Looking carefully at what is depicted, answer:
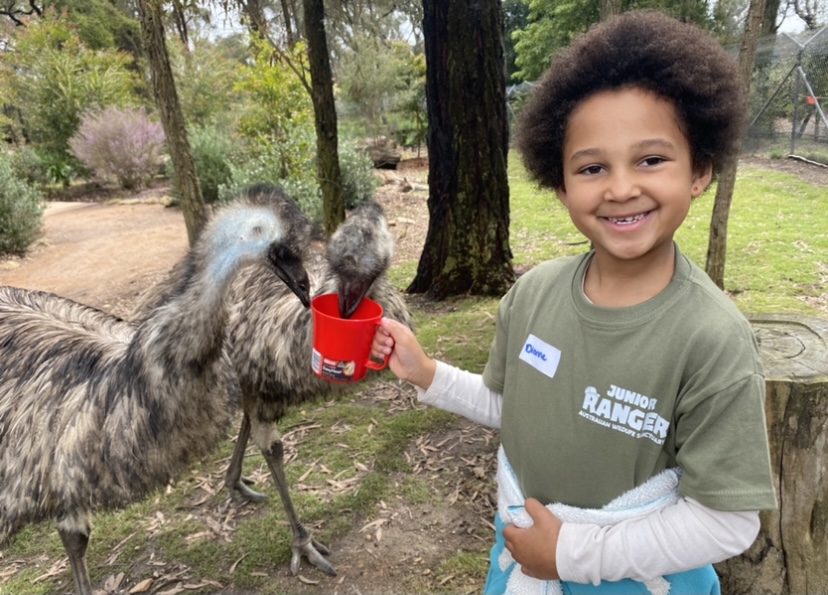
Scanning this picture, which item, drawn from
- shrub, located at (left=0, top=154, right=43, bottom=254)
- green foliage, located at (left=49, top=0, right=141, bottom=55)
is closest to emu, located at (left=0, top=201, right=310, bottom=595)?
shrub, located at (left=0, top=154, right=43, bottom=254)

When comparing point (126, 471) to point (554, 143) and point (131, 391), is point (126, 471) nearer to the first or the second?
point (131, 391)

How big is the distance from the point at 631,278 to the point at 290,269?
1175mm

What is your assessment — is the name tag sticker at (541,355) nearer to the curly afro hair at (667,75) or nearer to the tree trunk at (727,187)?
the curly afro hair at (667,75)

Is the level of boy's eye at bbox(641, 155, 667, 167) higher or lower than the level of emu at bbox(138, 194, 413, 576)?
higher

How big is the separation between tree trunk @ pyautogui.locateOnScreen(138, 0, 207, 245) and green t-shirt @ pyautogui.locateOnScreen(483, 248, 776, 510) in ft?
11.9

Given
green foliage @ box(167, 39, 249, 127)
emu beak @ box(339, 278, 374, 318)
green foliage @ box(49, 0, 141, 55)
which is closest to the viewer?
emu beak @ box(339, 278, 374, 318)

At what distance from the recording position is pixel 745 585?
1958 millimetres

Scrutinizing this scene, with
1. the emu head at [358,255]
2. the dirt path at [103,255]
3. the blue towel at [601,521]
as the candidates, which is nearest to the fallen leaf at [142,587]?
the emu head at [358,255]

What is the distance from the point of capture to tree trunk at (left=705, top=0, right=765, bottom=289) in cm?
376

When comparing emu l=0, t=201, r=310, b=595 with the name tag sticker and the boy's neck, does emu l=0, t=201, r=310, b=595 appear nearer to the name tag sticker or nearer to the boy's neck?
the name tag sticker

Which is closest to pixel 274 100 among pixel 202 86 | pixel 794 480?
pixel 202 86

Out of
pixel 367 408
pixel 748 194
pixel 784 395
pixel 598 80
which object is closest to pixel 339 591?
pixel 367 408

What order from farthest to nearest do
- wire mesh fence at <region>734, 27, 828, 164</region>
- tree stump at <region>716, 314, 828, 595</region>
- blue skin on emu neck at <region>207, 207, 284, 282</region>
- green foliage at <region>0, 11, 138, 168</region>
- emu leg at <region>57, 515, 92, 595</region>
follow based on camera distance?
1. green foliage at <region>0, 11, 138, 168</region>
2. wire mesh fence at <region>734, 27, 828, 164</region>
3. emu leg at <region>57, 515, 92, 595</region>
4. blue skin on emu neck at <region>207, 207, 284, 282</region>
5. tree stump at <region>716, 314, 828, 595</region>

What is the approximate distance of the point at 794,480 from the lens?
6.01 ft
